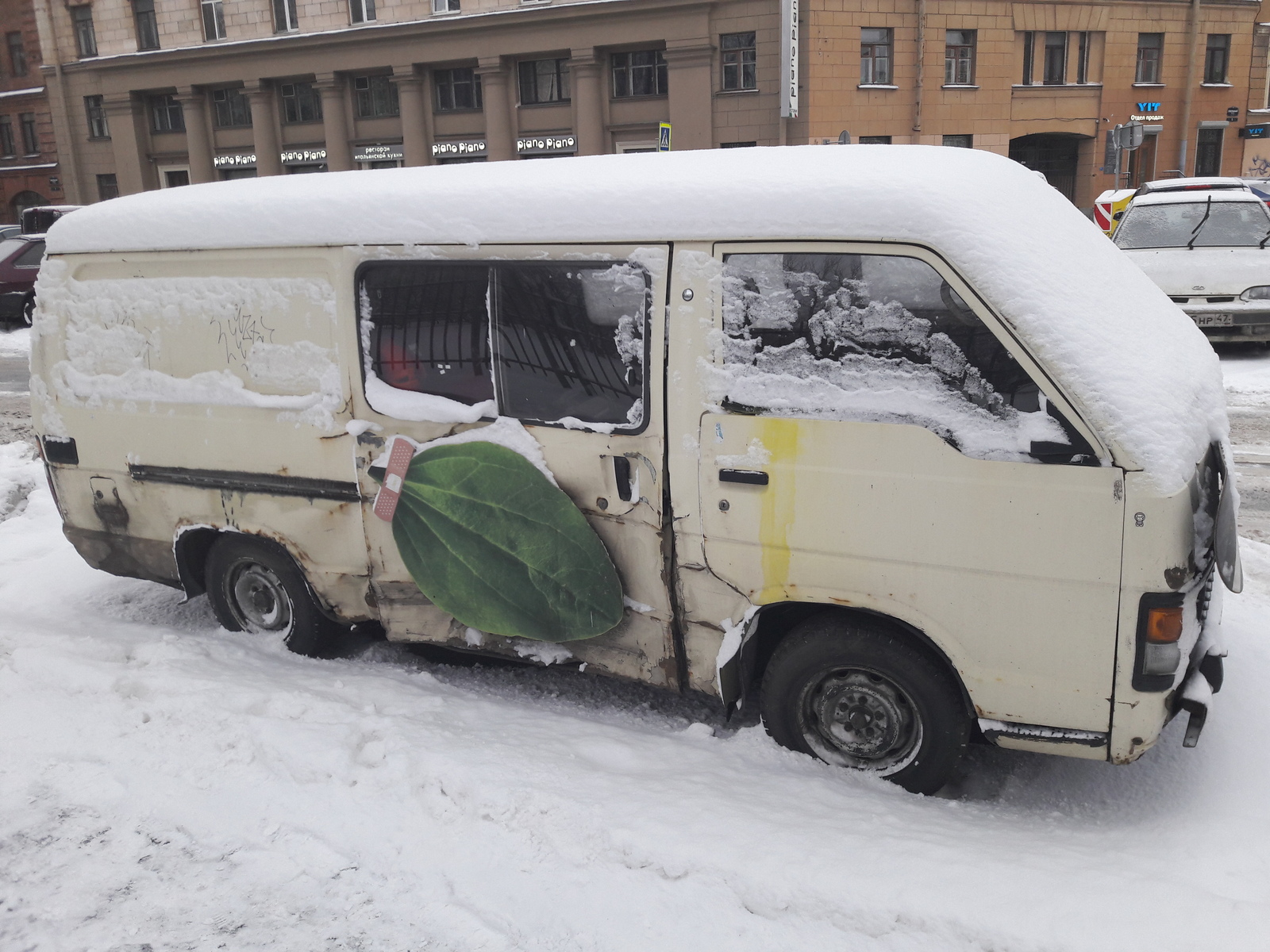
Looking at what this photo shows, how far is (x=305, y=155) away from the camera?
31.8 meters

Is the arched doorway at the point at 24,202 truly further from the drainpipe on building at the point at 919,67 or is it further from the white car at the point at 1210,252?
the white car at the point at 1210,252

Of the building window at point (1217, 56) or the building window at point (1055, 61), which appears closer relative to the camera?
the building window at point (1055, 61)

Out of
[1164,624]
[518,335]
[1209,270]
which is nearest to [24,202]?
[1209,270]

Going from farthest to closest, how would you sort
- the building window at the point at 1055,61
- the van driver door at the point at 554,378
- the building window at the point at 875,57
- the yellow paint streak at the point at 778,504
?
the building window at the point at 1055,61 → the building window at the point at 875,57 → the van driver door at the point at 554,378 → the yellow paint streak at the point at 778,504

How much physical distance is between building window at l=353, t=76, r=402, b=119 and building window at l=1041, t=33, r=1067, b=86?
19.9 meters

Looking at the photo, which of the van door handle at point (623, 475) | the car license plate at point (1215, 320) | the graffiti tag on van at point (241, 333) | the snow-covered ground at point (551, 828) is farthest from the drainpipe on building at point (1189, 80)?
the graffiti tag on van at point (241, 333)

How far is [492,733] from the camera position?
12.5 feet

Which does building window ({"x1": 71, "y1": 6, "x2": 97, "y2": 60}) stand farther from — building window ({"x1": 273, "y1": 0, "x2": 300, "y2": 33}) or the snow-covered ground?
the snow-covered ground

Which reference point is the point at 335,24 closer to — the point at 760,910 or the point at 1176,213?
the point at 1176,213

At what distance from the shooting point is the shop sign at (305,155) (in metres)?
31.7

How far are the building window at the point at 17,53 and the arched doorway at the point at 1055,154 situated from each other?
36.3 meters

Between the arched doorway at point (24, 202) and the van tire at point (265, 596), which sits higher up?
the arched doorway at point (24, 202)

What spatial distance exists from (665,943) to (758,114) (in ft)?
90.3

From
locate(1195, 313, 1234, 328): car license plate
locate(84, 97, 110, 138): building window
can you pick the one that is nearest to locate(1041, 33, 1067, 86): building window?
locate(1195, 313, 1234, 328): car license plate
